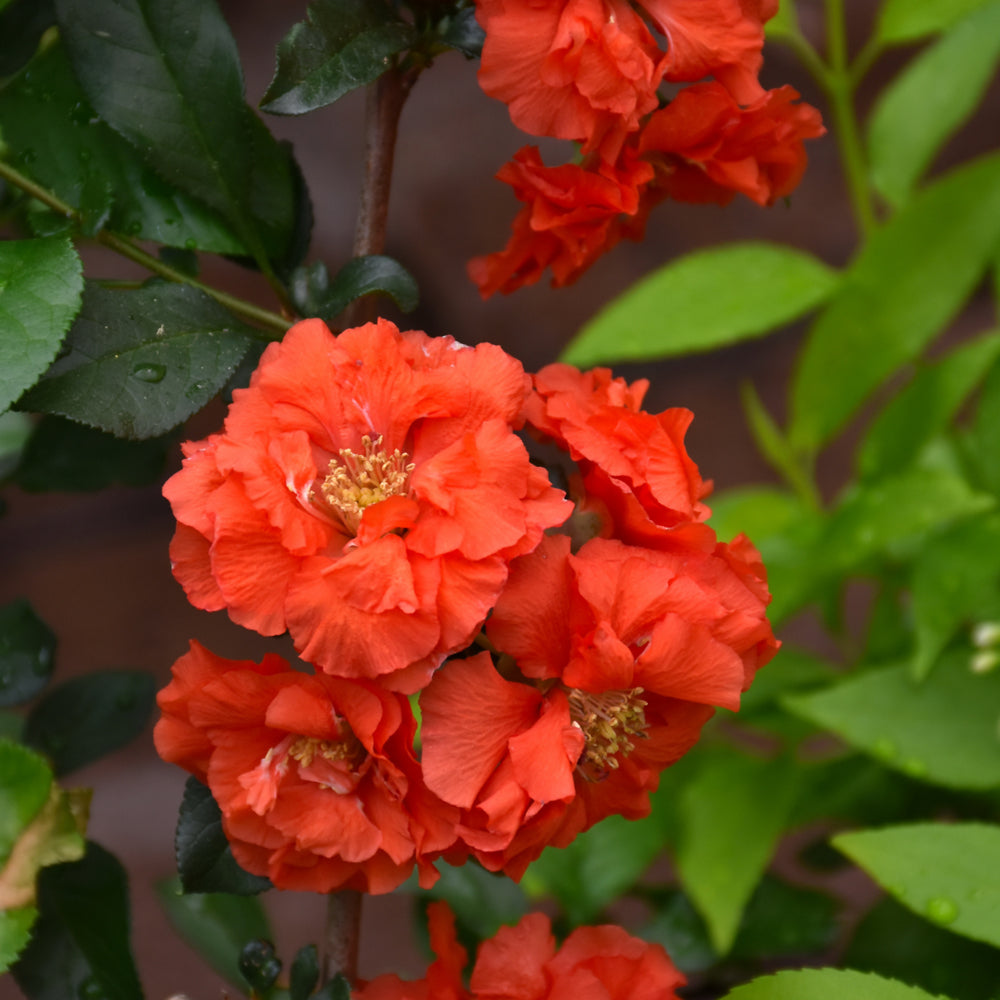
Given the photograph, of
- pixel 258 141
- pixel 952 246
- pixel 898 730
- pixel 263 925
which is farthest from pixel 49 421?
pixel 952 246

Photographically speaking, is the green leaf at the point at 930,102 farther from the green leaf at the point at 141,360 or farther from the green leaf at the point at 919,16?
the green leaf at the point at 141,360

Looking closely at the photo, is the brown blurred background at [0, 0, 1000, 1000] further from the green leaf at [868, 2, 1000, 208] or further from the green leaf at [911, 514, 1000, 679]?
the green leaf at [911, 514, 1000, 679]

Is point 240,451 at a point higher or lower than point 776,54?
higher

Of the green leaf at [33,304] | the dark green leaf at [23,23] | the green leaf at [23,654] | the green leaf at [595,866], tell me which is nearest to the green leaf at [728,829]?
the green leaf at [595,866]

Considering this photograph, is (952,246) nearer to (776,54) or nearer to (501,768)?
(501,768)

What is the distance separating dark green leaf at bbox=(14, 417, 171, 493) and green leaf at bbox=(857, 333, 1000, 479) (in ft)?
2.03

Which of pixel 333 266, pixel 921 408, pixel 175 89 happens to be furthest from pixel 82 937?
pixel 333 266

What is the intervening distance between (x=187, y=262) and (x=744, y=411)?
1.47m

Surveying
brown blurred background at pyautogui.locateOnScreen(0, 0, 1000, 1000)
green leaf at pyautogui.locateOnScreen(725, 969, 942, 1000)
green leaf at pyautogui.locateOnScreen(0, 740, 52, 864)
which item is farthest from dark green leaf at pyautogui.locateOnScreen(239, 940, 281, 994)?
brown blurred background at pyautogui.locateOnScreen(0, 0, 1000, 1000)

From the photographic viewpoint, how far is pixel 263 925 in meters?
0.86

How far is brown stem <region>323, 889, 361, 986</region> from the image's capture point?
1.85 feet

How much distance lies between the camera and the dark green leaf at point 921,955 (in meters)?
0.80

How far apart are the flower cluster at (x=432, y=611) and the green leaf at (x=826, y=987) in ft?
0.44

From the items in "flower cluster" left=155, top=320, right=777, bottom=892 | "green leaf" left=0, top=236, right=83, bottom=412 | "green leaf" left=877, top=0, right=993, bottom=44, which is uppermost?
"green leaf" left=0, top=236, right=83, bottom=412
